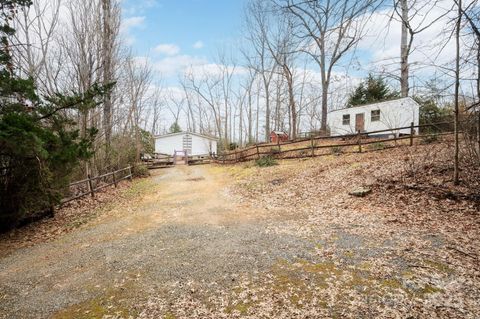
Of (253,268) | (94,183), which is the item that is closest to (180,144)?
(94,183)

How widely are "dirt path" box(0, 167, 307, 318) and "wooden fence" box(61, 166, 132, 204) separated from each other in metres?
2.95

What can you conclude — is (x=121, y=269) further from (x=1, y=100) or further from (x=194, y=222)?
(x=1, y=100)

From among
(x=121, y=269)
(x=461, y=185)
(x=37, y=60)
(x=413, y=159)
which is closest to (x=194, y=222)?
(x=121, y=269)

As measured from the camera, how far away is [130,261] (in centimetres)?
496

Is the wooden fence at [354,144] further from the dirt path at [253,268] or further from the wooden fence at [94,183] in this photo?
the wooden fence at [94,183]

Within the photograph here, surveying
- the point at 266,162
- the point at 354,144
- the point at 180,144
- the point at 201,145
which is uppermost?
the point at 180,144

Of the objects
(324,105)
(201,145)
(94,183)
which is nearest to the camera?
(94,183)

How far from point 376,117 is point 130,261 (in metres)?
18.5

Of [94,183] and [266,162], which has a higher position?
[266,162]

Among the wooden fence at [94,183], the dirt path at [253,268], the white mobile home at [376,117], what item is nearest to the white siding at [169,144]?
the wooden fence at [94,183]

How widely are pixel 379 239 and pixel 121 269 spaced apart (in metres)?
4.86

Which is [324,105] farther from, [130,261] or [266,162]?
[130,261]

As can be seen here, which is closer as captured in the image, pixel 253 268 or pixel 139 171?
pixel 253 268

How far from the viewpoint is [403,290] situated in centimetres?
351
